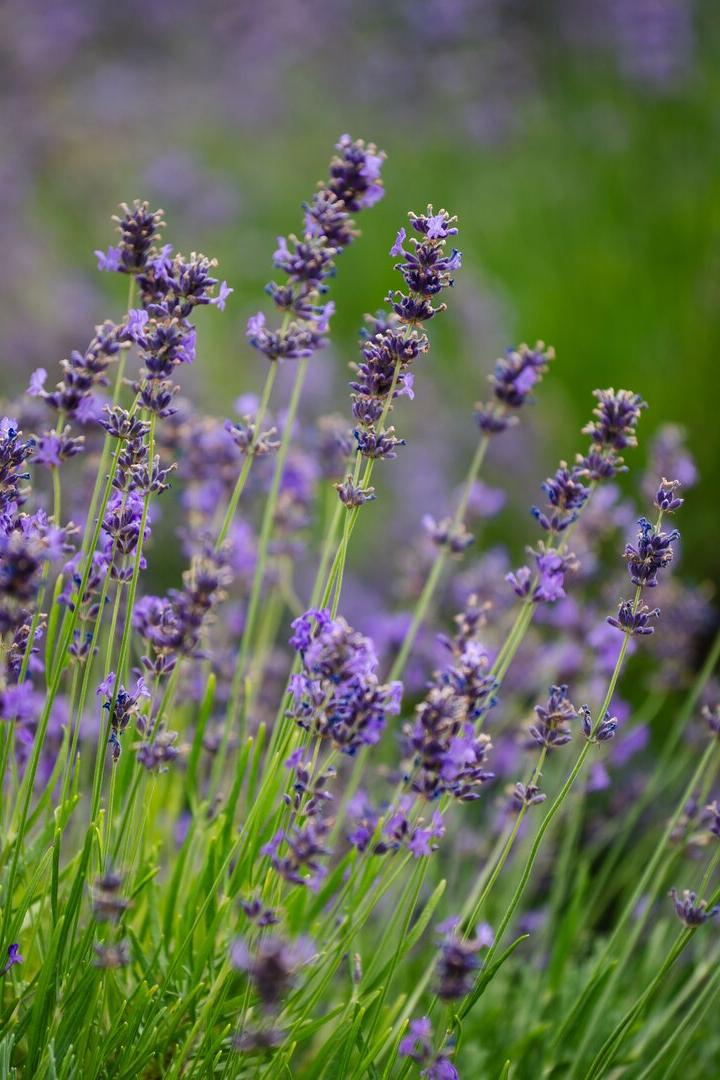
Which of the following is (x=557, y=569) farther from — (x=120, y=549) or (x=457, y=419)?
(x=457, y=419)

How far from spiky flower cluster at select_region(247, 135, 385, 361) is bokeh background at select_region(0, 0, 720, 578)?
269cm

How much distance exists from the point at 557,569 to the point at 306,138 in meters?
8.15

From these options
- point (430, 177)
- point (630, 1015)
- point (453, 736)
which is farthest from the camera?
point (430, 177)

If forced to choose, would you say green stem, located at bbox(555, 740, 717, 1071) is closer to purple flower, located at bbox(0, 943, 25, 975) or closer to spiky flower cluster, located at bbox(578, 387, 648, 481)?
spiky flower cluster, located at bbox(578, 387, 648, 481)

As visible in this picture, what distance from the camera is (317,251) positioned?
1.53 metres

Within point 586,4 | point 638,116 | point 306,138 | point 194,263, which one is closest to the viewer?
point 194,263

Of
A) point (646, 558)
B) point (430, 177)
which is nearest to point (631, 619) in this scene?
point (646, 558)

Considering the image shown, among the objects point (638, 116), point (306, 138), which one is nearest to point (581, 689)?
point (638, 116)

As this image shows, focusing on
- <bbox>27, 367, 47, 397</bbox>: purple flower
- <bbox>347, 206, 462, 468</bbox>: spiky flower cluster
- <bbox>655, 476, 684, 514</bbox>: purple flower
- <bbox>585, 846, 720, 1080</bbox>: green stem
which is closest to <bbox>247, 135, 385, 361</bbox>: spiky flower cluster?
<bbox>347, 206, 462, 468</bbox>: spiky flower cluster

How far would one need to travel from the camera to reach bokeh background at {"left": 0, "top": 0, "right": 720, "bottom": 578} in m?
4.69

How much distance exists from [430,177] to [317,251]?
258 inches

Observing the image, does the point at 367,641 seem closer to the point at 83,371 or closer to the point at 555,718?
the point at 555,718

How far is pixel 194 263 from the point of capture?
142 centimetres

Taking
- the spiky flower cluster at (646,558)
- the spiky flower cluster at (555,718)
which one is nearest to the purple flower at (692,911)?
the spiky flower cluster at (555,718)
